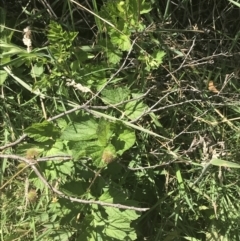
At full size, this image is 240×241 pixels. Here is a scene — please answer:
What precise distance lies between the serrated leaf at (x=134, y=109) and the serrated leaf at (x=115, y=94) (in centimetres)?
3

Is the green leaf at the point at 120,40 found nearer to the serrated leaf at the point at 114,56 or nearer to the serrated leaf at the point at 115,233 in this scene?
the serrated leaf at the point at 114,56

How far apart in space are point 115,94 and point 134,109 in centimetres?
7

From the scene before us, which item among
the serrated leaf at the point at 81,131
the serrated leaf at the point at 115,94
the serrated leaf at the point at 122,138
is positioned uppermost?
the serrated leaf at the point at 115,94

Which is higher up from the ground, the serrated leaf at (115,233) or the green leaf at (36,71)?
the green leaf at (36,71)

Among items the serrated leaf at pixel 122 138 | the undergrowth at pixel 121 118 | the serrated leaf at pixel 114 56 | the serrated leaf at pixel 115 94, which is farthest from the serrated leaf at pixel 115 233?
the serrated leaf at pixel 114 56

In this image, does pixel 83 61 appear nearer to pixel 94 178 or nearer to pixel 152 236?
pixel 94 178

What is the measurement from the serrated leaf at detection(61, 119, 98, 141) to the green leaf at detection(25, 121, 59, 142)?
1.8 inches

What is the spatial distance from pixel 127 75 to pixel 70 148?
0.32 m

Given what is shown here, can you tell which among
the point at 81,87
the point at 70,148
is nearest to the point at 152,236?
the point at 70,148

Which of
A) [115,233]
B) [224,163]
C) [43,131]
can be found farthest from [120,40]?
[115,233]

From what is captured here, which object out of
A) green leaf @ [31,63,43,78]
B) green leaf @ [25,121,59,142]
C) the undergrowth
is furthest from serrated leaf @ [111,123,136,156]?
green leaf @ [31,63,43,78]

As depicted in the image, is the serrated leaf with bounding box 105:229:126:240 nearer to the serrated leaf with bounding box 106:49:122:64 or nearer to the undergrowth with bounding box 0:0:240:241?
the undergrowth with bounding box 0:0:240:241

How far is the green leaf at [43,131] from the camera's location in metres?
1.39

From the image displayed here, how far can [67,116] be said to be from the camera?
1448mm
